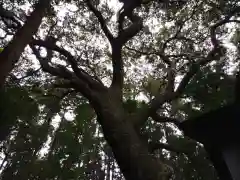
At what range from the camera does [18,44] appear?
4559 mm

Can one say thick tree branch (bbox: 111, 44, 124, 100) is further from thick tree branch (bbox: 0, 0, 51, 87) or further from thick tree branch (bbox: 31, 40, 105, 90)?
thick tree branch (bbox: 0, 0, 51, 87)

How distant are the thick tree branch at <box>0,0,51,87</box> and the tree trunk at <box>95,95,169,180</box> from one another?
224 centimetres

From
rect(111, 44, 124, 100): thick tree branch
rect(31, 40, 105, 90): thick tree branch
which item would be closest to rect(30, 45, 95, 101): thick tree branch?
rect(31, 40, 105, 90): thick tree branch

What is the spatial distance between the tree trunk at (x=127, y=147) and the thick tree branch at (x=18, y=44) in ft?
7.36

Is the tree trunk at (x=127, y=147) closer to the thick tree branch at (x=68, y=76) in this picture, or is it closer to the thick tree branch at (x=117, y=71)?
the thick tree branch at (x=68, y=76)

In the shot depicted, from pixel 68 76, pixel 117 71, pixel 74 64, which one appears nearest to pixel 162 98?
pixel 117 71

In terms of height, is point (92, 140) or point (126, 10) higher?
point (126, 10)

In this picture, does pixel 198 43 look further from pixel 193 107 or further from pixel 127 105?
pixel 127 105

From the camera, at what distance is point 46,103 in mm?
9156

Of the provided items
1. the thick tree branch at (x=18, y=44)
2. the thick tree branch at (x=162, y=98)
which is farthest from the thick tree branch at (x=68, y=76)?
the thick tree branch at (x=18, y=44)

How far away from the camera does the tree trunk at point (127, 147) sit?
186 inches

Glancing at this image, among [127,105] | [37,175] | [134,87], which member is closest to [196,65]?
[127,105]

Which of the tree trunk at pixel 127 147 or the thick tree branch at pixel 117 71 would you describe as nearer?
the tree trunk at pixel 127 147

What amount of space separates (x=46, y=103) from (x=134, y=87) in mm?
4102
